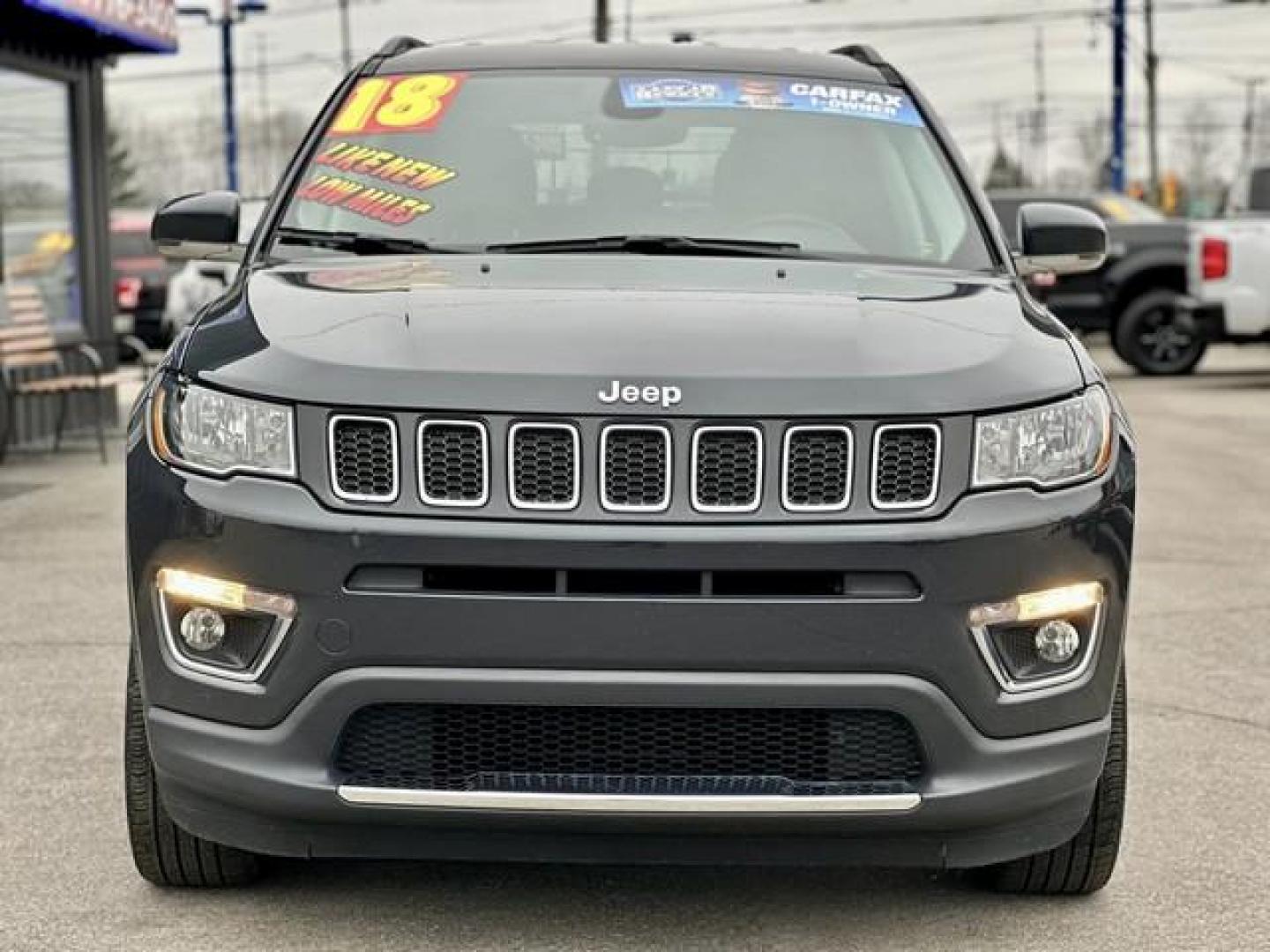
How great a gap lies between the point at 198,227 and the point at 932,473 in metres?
2.29

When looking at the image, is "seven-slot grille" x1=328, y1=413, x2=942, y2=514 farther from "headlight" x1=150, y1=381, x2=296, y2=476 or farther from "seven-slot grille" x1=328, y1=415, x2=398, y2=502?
"headlight" x1=150, y1=381, x2=296, y2=476

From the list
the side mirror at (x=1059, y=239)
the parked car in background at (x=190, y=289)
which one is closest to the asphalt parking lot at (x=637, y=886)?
the side mirror at (x=1059, y=239)

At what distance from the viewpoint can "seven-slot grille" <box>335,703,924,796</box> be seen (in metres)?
3.73

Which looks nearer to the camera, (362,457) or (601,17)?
(362,457)

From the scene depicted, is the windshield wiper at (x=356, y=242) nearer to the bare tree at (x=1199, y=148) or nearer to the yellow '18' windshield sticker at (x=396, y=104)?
the yellow '18' windshield sticker at (x=396, y=104)

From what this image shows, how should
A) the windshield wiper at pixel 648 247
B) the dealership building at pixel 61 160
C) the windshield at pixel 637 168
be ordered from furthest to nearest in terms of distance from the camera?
the dealership building at pixel 61 160
the windshield at pixel 637 168
the windshield wiper at pixel 648 247

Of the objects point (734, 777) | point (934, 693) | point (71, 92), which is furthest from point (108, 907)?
point (71, 92)

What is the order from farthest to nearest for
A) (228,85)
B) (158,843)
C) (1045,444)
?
(228,85), (158,843), (1045,444)

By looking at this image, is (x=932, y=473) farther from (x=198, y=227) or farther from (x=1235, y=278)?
(x=1235, y=278)

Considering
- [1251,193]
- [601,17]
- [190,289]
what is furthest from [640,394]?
[601,17]

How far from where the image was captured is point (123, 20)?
49.6ft

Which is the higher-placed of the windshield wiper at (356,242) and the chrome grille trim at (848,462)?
the windshield wiper at (356,242)

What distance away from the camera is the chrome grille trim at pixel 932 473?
12.2 ft

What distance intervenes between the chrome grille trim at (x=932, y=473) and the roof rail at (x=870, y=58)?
2.13 meters
